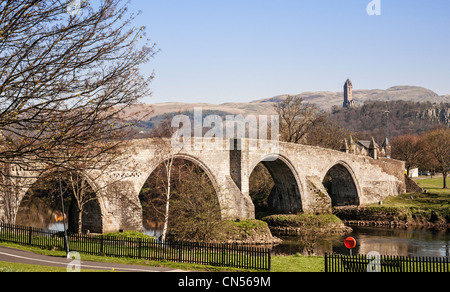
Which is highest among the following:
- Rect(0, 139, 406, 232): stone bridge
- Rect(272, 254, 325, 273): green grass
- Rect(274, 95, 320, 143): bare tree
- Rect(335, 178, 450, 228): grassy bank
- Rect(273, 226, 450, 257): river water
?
Rect(274, 95, 320, 143): bare tree

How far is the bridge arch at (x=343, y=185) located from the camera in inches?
1889

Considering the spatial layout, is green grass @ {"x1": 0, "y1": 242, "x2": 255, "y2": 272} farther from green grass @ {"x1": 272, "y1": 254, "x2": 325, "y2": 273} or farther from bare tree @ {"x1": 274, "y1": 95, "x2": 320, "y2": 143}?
bare tree @ {"x1": 274, "y1": 95, "x2": 320, "y2": 143}

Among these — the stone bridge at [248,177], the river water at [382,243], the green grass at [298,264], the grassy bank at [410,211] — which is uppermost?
the stone bridge at [248,177]

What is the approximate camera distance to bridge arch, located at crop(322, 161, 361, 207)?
4797cm

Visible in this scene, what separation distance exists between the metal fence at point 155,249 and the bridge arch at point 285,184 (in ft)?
66.9

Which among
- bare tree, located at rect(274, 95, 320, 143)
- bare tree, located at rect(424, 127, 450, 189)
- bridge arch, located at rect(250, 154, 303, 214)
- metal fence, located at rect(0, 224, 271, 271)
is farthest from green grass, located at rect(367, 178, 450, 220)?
metal fence, located at rect(0, 224, 271, 271)

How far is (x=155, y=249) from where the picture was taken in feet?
60.0

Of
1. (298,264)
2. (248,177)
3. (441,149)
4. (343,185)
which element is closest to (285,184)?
(248,177)

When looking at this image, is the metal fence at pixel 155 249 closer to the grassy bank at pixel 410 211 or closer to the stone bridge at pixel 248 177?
the stone bridge at pixel 248 177

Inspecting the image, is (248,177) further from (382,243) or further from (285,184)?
(382,243)

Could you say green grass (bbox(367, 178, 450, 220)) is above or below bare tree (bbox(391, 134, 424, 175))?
below

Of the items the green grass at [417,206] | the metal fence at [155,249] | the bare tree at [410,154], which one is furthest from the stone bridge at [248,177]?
the bare tree at [410,154]

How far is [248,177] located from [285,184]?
25.8 feet
